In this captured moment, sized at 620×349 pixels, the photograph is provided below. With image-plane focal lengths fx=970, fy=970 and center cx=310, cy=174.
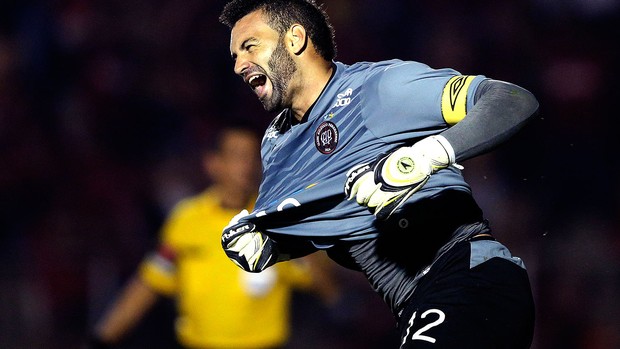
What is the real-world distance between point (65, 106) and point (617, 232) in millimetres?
4359

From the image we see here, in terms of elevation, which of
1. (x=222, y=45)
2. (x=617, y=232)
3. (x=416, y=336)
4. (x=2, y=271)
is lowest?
(x=2, y=271)

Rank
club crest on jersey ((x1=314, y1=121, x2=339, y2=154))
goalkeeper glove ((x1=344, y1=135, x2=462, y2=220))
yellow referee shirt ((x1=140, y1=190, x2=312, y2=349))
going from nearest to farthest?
goalkeeper glove ((x1=344, y1=135, x2=462, y2=220)) < club crest on jersey ((x1=314, y1=121, x2=339, y2=154)) < yellow referee shirt ((x1=140, y1=190, x2=312, y2=349))

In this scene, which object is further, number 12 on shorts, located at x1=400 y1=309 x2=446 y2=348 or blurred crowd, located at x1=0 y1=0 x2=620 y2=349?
blurred crowd, located at x1=0 y1=0 x2=620 y2=349

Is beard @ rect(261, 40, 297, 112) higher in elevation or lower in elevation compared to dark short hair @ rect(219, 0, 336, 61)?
lower

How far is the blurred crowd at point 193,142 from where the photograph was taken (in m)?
6.92

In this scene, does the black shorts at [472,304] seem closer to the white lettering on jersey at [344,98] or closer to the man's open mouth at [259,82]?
the white lettering on jersey at [344,98]

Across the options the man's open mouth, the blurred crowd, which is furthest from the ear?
the blurred crowd

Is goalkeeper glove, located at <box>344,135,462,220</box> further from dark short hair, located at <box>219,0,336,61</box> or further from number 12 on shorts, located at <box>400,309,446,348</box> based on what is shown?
dark short hair, located at <box>219,0,336,61</box>

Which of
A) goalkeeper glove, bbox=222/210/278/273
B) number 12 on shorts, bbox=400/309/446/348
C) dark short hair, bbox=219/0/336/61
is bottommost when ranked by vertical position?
goalkeeper glove, bbox=222/210/278/273

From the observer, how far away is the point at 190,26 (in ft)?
26.8

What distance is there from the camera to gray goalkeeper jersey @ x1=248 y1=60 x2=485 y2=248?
10.3 feet

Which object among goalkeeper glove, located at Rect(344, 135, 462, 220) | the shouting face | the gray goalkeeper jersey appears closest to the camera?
goalkeeper glove, located at Rect(344, 135, 462, 220)

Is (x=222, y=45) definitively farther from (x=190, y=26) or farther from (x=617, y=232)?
(x=617, y=232)

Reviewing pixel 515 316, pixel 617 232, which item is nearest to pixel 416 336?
pixel 515 316
